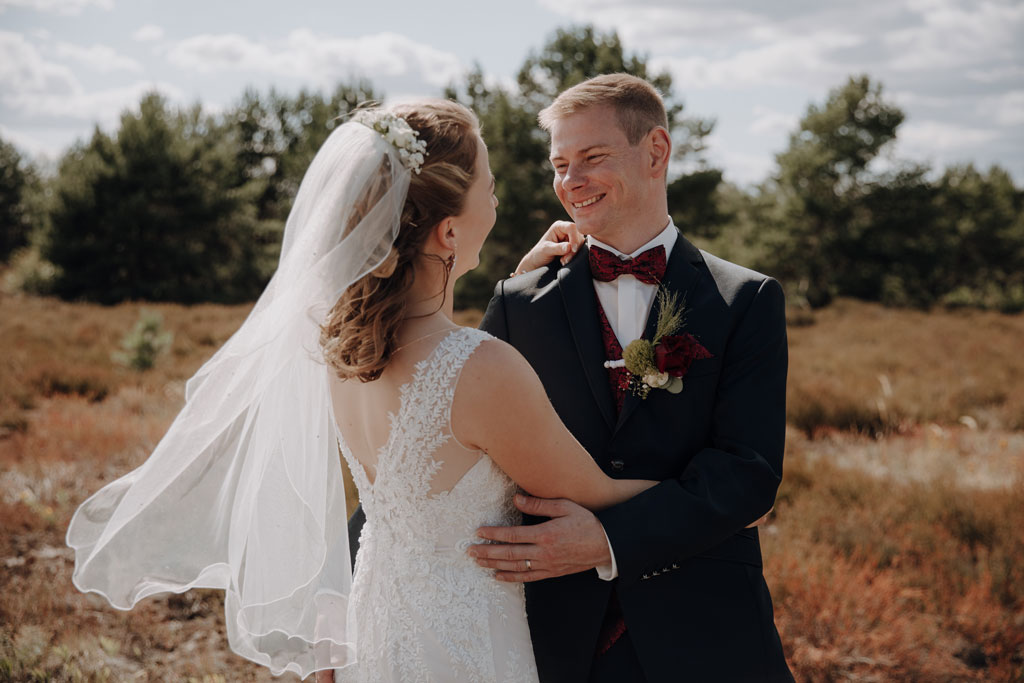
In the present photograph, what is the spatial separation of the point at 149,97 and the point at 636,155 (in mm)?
33628

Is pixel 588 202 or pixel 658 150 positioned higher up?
pixel 658 150

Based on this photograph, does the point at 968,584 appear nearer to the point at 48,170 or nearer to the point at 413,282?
the point at 413,282

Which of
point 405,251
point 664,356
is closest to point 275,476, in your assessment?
point 405,251

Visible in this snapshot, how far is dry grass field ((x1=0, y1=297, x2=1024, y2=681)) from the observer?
4.48 m

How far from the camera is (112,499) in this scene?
2.79m

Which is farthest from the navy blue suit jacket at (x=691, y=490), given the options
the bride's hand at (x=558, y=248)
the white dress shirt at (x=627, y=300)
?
the bride's hand at (x=558, y=248)

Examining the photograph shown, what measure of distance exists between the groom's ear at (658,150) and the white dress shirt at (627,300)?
9.3 inches

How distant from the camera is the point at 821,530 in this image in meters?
6.26

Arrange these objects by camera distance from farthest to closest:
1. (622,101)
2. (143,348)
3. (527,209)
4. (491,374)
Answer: (527,209) → (143,348) → (622,101) → (491,374)

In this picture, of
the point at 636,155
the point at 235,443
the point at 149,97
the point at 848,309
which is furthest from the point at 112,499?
the point at 149,97

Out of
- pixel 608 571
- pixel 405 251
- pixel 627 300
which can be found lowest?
pixel 608 571

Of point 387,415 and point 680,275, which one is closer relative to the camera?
point 387,415

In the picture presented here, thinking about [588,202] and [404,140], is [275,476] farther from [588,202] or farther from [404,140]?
[588,202]

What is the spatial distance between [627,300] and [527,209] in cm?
2182
